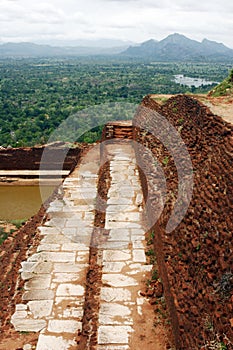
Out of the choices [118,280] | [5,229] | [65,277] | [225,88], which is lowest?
[5,229]

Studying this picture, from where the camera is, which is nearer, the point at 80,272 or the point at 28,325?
the point at 28,325

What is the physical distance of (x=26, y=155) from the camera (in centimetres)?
1360

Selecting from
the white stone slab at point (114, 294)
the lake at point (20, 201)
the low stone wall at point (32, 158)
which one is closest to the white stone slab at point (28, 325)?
the white stone slab at point (114, 294)

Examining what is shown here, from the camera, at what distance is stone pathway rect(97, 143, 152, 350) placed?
3686mm

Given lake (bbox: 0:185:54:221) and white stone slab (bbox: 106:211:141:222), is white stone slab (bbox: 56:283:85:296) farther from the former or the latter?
lake (bbox: 0:185:54:221)

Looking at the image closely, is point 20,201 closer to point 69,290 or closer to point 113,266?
point 69,290

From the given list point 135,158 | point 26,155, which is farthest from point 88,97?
point 135,158

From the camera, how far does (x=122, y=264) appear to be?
15.2 feet

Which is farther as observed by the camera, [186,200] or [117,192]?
[117,192]

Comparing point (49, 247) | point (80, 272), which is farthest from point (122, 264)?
point (49, 247)

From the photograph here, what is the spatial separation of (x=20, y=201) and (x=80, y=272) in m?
7.22

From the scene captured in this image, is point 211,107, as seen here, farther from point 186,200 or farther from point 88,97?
point 88,97

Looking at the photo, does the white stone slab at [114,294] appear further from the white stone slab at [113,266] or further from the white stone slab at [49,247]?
the white stone slab at [49,247]

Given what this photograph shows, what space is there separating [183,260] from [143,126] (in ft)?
15.5
